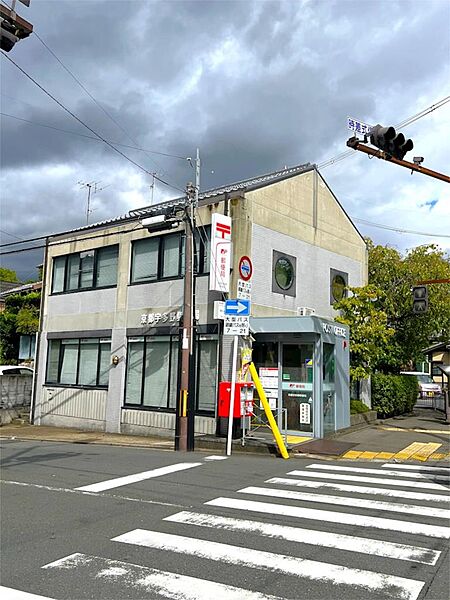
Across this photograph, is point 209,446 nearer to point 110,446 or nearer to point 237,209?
point 110,446

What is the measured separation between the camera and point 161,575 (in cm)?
499

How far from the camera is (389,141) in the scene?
923 cm

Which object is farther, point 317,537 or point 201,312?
point 201,312

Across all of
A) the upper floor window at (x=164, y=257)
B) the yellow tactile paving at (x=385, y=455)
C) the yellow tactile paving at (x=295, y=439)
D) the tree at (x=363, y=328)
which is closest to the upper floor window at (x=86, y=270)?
the upper floor window at (x=164, y=257)

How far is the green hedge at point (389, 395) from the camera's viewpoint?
70.6ft

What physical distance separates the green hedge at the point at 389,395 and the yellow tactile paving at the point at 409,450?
7.12 metres

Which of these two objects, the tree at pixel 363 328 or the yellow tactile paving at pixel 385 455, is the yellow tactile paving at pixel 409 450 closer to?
the yellow tactile paving at pixel 385 455

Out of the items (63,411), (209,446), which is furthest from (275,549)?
(63,411)

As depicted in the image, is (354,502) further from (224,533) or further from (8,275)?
(8,275)

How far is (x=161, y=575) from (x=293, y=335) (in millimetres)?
10723

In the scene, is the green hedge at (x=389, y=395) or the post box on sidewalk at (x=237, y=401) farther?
the green hedge at (x=389, y=395)

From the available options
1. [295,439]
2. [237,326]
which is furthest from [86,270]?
[295,439]

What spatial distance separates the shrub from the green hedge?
2.42 m

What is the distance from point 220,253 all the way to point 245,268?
2.74 feet
